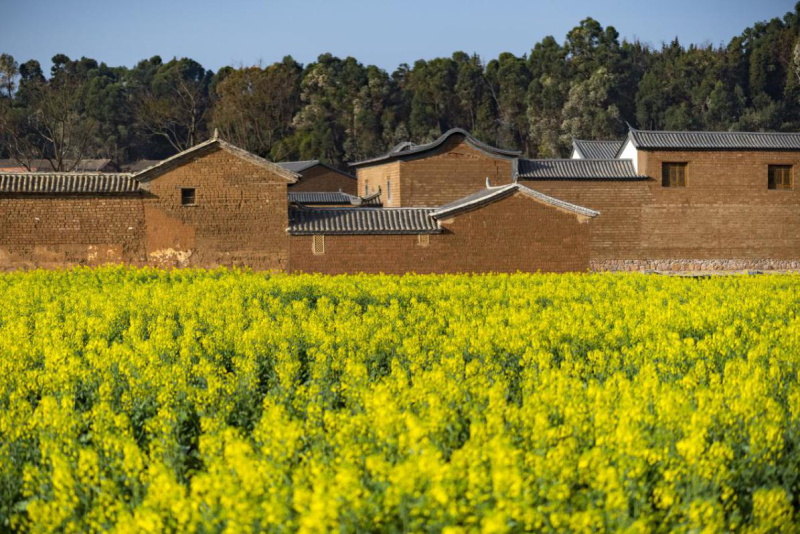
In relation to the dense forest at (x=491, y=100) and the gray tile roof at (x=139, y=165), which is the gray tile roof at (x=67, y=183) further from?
the gray tile roof at (x=139, y=165)

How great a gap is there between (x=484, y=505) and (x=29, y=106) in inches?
3255

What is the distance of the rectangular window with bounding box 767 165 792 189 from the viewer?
Result: 3838 centimetres

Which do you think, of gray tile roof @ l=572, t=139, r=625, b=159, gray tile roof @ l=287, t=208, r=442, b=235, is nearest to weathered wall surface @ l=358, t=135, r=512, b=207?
gray tile roof @ l=572, t=139, r=625, b=159

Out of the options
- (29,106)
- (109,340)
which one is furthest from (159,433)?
(29,106)

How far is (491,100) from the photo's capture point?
7544cm

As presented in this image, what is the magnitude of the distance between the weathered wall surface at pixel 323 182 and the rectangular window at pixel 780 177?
81.2 ft

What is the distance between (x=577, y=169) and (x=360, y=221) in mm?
13460

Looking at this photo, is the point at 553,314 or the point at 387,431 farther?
the point at 553,314

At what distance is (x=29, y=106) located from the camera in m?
78.7

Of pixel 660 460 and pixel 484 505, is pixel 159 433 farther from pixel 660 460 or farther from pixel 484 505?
pixel 660 460

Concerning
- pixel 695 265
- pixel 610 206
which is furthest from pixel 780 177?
pixel 610 206

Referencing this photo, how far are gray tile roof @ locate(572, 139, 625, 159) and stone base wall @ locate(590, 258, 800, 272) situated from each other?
304 inches

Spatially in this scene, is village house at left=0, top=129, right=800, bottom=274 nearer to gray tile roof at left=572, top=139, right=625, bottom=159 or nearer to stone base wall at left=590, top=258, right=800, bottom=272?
stone base wall at left=590, top=258, right=800, bottom=272

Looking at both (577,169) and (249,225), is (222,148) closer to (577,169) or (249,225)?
(249,225)
